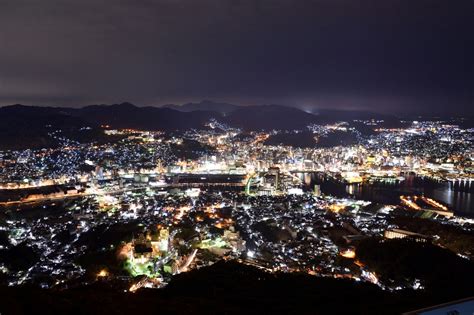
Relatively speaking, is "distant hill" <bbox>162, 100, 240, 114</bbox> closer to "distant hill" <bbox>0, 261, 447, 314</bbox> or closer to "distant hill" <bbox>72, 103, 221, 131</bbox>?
"distant hill" <bbox>72, 103, 221, 131</bbox>

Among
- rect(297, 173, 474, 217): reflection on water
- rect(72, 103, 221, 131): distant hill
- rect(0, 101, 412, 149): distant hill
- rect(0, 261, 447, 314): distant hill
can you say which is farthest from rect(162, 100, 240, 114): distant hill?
rect(0, 261, 447, 314): distant hill

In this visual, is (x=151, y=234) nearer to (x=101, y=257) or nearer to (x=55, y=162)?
(x=101, y=257)

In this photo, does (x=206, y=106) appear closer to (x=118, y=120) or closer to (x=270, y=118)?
(x=270, y=118)

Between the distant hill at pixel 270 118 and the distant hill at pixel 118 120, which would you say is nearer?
the distant hill at pixel 118 120

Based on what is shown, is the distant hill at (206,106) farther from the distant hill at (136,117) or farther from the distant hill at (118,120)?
the distant hill at (136,117)

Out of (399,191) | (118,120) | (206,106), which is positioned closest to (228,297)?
(399,191)

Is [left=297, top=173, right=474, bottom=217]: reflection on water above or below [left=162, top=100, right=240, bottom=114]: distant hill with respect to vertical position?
below

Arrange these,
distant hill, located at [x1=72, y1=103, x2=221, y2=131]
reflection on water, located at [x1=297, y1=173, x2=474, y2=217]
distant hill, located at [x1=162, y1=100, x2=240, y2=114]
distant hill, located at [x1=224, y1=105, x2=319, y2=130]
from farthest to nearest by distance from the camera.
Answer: distant hill, located at [x1=162, y1=100, x2=240, y2=114] → distant hill, located at [x1=224, y1=105, x2=319, y2=130] → distant hill, located at [x1=72, y1=103, x2=221, y2=131] → reflection on water, located at [x1=297, y1=173, x2=474, y2=217]

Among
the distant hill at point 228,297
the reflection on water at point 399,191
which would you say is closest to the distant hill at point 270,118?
the reflection on water at point 399,191
